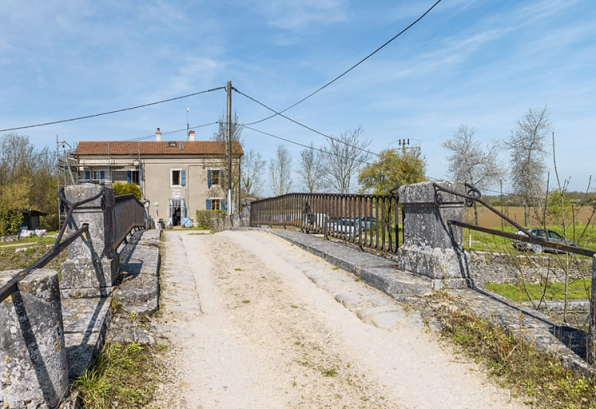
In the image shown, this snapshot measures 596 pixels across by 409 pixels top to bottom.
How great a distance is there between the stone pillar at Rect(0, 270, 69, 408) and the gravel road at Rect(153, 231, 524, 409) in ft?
2.50

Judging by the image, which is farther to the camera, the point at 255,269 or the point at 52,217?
the point at 52,217

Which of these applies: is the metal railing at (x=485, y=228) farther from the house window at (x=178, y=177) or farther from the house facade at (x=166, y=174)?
the house window at (x=178, y=177)

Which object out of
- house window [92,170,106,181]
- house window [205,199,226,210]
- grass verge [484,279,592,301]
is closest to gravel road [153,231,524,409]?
grass verge [484,279,592,301]

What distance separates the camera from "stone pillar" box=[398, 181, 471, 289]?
452cm

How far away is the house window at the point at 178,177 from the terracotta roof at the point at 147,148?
1.73m

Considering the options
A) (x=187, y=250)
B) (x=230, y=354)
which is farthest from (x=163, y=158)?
(x=230, y=354)

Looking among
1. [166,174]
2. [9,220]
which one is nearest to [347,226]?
[9,220]

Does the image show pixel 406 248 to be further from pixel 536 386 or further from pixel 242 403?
pixel 242 403

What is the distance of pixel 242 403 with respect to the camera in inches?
103

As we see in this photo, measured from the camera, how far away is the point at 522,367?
2859mm

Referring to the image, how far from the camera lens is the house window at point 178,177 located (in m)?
37.0

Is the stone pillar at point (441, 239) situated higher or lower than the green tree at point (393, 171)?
lower

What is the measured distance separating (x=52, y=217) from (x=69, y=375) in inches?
1654

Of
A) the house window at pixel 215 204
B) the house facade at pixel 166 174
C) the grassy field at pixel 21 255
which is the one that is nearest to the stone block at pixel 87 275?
the grassy field at pixel 21 255
